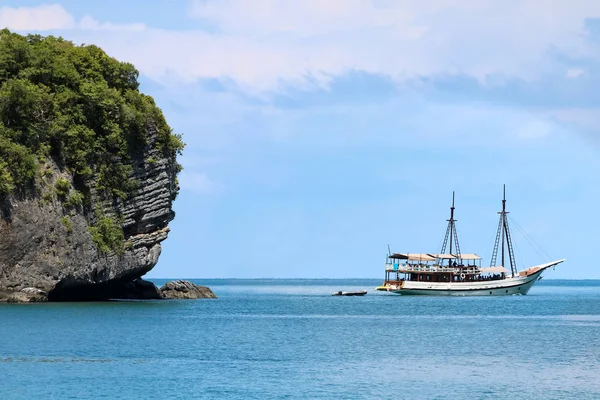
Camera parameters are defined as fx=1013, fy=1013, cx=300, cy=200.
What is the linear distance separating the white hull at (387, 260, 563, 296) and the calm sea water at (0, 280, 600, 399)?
37534mm

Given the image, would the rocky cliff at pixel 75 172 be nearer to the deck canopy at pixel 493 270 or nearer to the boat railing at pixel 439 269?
the boat railing at pixel 439 269

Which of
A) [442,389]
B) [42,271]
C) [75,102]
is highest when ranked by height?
[75,102]

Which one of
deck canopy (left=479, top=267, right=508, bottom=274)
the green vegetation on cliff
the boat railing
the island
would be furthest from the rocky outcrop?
deck canopy (left=479, top=267, right=508, bottom=274)

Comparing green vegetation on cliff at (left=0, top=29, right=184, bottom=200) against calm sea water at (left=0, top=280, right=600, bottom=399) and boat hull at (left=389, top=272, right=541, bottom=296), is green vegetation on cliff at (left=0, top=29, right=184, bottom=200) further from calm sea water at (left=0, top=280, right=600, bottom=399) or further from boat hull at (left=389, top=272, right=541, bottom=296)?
boat hull at (left=389, top=272, right=541, bottom=296)

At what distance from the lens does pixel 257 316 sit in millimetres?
80750

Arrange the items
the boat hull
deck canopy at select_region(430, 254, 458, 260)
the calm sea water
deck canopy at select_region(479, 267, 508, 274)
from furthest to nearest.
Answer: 1. deck canopy at select_region(430, 254, 458, 260)
2. deck canopy at select_region(479, 267, 508, 274)
3. the boat hull
4. the calm sea water

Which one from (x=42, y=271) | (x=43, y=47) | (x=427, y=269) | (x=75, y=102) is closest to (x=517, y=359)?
(x=42, y=271)

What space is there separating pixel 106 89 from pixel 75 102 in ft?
8.56

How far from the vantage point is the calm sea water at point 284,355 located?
126 ft

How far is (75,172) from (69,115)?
439 centimetres

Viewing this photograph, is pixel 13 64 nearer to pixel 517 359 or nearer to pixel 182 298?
pixel 182 298

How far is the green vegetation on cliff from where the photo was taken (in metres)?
73.9

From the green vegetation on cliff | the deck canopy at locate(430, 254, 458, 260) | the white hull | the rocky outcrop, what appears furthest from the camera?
the deck canopy at locate(430, 254, 458, 260)

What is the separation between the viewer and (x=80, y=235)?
250 ft
